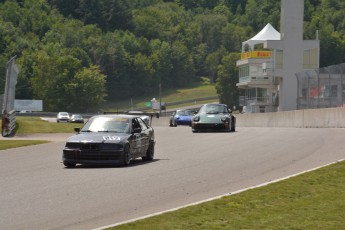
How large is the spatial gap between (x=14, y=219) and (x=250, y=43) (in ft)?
337

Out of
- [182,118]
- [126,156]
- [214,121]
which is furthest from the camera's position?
[182,118]

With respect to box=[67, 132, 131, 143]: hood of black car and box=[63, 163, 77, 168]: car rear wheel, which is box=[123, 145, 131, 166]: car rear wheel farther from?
box=[63, 163, 77, 168]: car rear wheel

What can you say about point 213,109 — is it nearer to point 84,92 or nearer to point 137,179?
point 137,179

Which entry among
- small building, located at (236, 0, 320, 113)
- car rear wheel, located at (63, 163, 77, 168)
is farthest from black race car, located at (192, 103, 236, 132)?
small building, located at (236, 0, 320, 113)

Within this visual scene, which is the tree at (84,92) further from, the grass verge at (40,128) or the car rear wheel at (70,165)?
the car rear wheel at (70,165)

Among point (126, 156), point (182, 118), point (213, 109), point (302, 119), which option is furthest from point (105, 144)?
point (182, 118)

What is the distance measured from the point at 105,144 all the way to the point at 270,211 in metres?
9.20

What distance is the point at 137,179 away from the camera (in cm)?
1822

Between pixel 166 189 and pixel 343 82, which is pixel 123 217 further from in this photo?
pixel 343 82

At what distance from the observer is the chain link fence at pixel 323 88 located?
56594 millimetres

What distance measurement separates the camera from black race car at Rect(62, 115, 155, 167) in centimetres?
2148

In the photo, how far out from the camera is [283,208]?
13.1m

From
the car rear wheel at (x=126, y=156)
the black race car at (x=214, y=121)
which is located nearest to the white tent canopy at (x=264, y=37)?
the black race car at (x=214, y=121)

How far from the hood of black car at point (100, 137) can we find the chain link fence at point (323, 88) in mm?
35651
